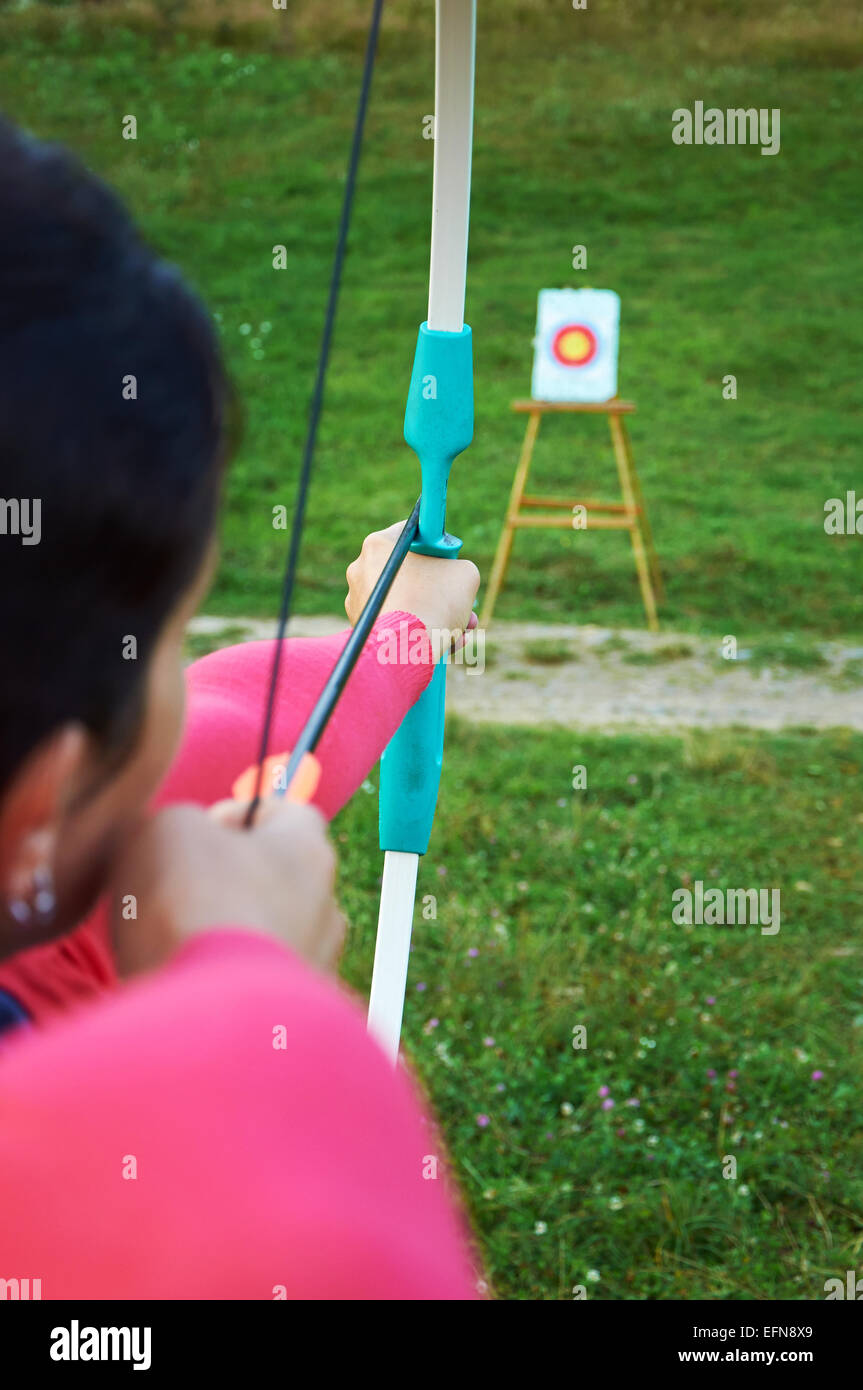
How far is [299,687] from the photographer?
2.82ft

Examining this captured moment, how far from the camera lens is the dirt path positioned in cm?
344

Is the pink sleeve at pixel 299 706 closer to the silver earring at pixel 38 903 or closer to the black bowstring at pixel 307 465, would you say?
the black bowstring at pixel 307 465

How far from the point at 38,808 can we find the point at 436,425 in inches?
32.5

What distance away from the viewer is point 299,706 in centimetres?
84

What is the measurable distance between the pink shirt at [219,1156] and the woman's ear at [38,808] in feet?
0.17

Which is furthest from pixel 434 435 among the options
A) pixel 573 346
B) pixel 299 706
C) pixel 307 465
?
pixel 573 346

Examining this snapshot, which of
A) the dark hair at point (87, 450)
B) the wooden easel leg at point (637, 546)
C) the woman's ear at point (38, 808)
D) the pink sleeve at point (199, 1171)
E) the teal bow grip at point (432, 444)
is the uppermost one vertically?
the wooden easel leg at point (637, 546)

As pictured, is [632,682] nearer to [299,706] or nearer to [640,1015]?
[640,1015]

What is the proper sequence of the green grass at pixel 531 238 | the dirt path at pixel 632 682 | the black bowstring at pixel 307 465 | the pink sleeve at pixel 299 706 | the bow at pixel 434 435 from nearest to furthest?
the black bowstring at pixel 307 465 → the pink sleeve at pixel 299 706 → the bow at pixel 434 435 → the dirt path at pixel 632 682 → the green grass at pixel 531 238

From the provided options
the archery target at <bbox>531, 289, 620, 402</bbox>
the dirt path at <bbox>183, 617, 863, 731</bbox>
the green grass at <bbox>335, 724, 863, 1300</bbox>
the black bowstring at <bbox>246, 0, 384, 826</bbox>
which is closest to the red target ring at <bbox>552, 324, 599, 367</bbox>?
the archery target at <bbox>531, 289, 620, 402</bbox>

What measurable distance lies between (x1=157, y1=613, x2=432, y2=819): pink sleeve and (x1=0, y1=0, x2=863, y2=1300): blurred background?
0.29 meters

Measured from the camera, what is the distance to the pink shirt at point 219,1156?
1.02ft

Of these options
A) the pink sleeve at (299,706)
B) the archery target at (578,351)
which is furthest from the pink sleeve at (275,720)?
the archery target at (578,351)

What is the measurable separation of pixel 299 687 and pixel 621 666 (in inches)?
120
